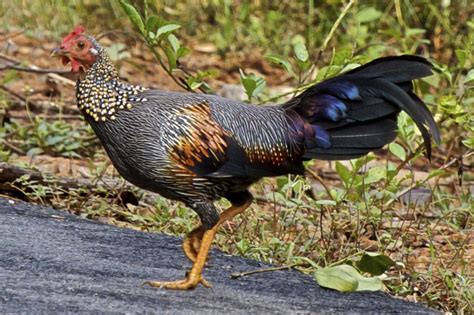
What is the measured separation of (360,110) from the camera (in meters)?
4.80

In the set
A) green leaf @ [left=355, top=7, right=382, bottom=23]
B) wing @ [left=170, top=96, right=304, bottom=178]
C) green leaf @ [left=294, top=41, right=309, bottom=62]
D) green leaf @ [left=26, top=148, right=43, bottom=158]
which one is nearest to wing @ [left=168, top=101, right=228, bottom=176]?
wing @ [left=170, top=96, right=304, bottom=178]

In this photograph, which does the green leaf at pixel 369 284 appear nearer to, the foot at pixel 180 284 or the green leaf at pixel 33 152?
the foot at pixel 180 284

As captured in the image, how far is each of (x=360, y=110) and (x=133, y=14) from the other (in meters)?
1.48

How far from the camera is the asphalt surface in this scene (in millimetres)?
4320

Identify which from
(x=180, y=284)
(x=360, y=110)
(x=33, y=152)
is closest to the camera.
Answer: (x=180, y=284)

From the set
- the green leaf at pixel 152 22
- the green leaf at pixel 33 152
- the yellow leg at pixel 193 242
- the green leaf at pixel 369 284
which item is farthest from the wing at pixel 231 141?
the green leaf at pixel 33 152

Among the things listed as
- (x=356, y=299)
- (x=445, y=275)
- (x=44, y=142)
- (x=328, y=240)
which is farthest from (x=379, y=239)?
(x=44, y=142)

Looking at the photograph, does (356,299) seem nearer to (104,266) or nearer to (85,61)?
(104,266)

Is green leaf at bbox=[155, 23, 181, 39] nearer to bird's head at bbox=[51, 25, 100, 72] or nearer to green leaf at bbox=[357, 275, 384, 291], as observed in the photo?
bird's head at bbox=[51, 25, 100, 72]

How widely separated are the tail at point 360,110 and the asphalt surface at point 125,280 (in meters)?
0.60

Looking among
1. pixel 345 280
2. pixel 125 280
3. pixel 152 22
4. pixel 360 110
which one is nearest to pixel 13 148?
pixel 152 22

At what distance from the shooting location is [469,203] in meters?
6.54

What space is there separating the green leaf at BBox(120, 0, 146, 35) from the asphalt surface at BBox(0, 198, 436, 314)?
1.04 metres

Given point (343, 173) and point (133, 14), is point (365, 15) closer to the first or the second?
point (343, 173)
